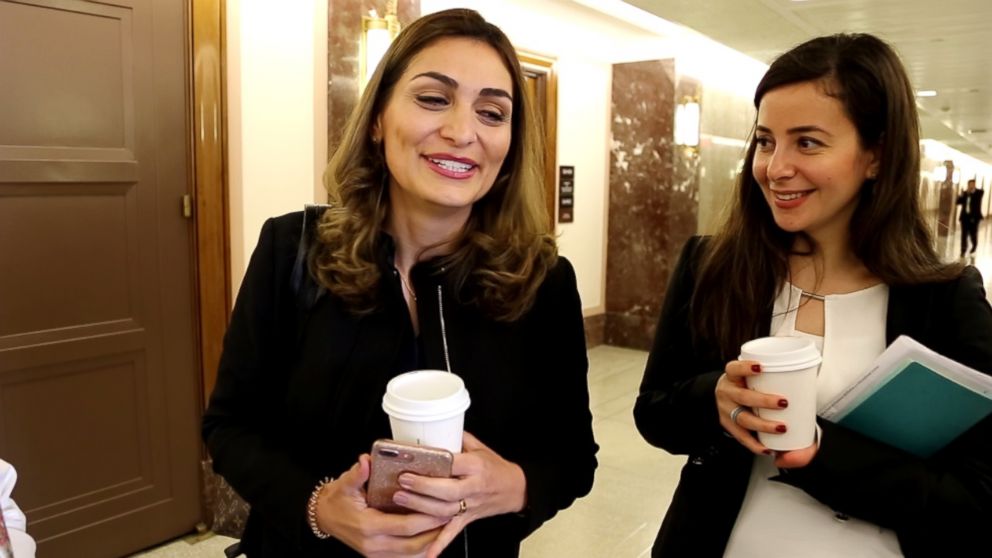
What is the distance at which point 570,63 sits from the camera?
21.5 feet

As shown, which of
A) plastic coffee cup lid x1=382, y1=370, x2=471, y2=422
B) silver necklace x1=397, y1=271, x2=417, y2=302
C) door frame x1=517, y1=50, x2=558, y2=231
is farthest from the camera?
door frame x1=517, y1=50, x2=558, y2=231

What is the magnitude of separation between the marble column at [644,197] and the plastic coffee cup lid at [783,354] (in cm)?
578

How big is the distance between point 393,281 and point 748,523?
30.5 inches

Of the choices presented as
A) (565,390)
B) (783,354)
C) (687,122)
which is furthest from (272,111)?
(687,122)

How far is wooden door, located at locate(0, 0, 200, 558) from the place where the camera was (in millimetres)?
2689

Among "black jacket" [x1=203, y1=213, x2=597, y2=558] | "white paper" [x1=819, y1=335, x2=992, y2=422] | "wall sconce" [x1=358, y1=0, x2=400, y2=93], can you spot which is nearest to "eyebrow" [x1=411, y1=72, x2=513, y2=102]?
"black jacket" [x1=203, y1=213, x2=597, y2=558]

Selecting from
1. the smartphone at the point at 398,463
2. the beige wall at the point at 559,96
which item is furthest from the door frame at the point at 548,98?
the smartphone at the point at 398,463

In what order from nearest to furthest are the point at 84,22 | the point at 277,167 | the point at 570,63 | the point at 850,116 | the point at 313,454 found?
the point at 313,454 < the point at 850,116 < the point at 84,22 < the point at 277,167 < the point at 570,63

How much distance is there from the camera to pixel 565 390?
4.56 feet

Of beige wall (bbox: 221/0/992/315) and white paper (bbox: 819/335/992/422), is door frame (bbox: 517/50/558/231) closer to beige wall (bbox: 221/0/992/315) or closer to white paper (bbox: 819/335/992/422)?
beige wall (bbox: 221/0/992/315)

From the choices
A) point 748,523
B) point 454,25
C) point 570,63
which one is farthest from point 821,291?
point 570,63

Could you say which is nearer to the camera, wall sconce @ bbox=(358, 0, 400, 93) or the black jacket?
the black jacket

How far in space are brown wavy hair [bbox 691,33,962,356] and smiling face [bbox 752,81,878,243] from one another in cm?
2

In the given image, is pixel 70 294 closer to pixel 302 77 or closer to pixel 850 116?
pixel 302 77
